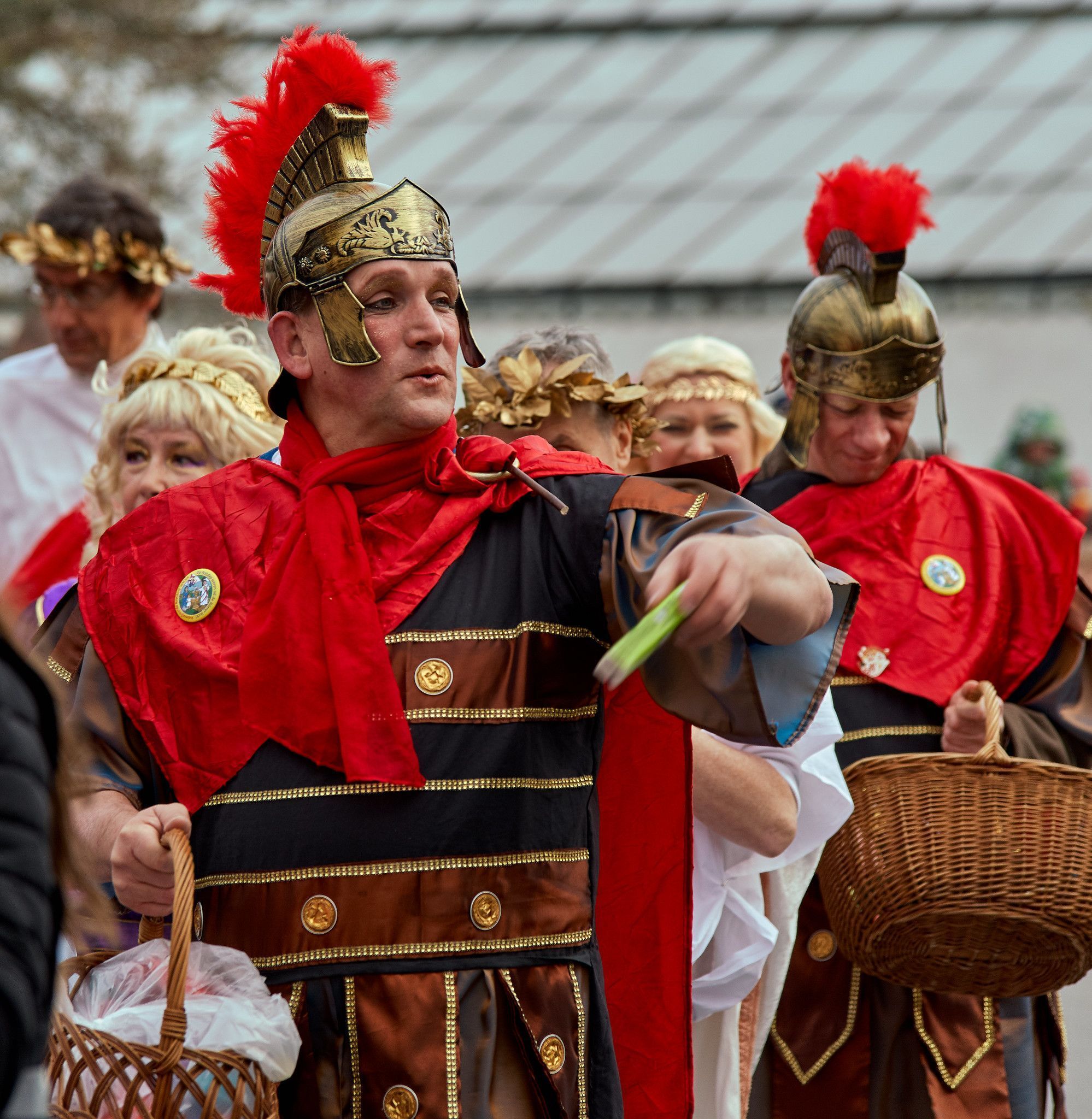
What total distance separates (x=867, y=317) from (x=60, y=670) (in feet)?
7.87

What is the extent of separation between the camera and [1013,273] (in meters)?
19.5

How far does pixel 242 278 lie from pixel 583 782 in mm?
1184

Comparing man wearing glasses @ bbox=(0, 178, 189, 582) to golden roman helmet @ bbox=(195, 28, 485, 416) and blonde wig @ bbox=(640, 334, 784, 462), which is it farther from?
golden roman helmet @ bbox=(195, 28, 485, 416)

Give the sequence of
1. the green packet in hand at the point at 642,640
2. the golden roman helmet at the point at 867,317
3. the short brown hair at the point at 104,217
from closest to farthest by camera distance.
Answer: the green packet in hand at the point at 642,640, the golden roman helmet at the point at 867,317, the short brown hair at the point at 104,217

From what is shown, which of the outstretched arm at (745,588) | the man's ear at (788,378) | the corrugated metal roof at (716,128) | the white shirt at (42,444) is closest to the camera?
the outstretched arm at (745,588)

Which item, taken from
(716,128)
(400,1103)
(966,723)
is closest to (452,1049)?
(400,1103)

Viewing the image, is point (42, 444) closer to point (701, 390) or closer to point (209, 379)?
point (209, 379)

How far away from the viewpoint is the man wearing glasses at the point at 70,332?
5.86 m

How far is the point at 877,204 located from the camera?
4.97 meters

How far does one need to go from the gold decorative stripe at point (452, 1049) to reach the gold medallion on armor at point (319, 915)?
209mm

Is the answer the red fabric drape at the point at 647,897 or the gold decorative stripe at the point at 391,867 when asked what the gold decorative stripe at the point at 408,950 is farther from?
the red fabric drape at the point at 647,897

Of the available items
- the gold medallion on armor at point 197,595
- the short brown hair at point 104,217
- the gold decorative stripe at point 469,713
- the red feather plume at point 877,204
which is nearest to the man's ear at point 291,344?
the gold medallion on armor at point 197,595

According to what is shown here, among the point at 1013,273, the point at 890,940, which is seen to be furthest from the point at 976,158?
the point at 890,940

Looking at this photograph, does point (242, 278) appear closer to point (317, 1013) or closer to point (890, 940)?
point (317, 1013)
